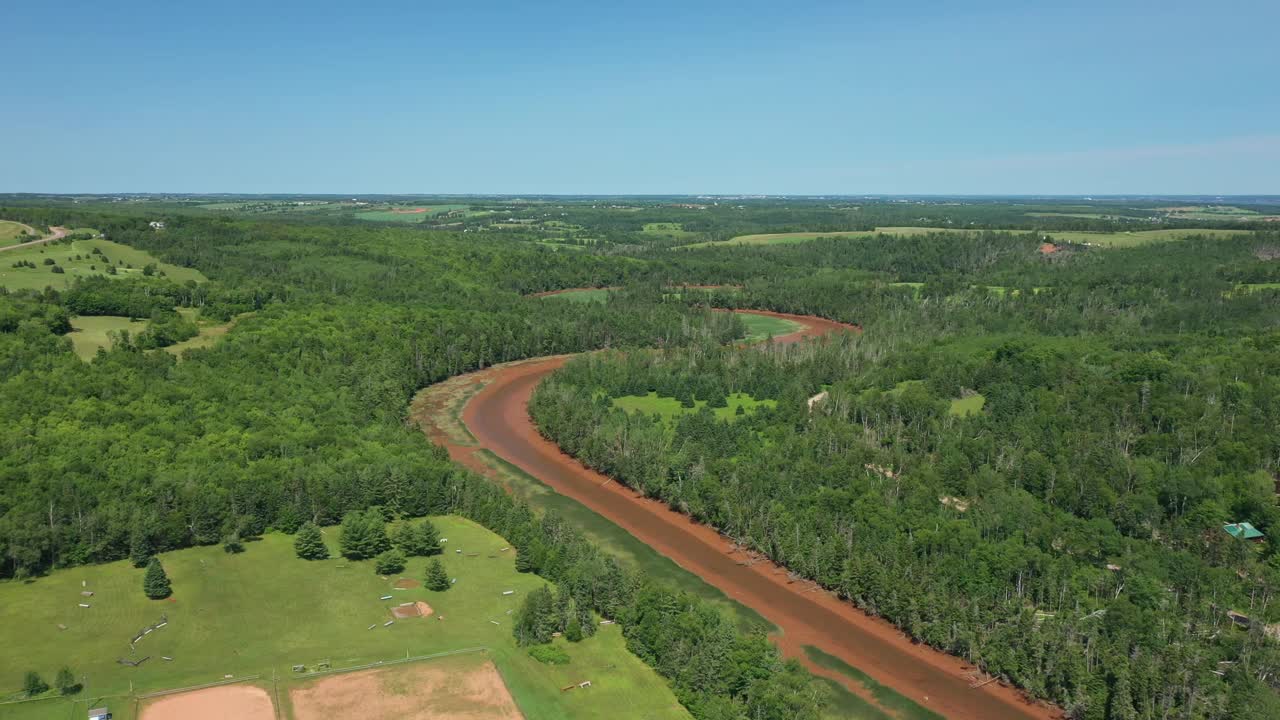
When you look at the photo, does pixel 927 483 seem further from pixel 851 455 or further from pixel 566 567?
pixel 566 567

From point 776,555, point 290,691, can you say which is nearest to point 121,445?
point 290,691

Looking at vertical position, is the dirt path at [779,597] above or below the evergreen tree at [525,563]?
below

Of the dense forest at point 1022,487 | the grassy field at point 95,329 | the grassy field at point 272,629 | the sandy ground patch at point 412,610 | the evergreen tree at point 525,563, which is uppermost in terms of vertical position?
the grassy field at point 95,329

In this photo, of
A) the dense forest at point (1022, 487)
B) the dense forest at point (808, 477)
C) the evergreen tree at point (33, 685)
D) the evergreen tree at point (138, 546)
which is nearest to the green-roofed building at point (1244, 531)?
the dense forest at point (1022, 487)

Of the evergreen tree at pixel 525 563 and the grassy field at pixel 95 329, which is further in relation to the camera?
the grassy field at pixel 95 329

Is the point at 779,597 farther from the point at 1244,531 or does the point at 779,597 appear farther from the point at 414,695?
the point at 1244,531

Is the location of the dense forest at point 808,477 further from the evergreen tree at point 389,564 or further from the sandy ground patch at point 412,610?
the evergreen tree at point 389,564

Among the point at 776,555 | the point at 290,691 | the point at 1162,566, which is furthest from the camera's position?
the point at 776,555
